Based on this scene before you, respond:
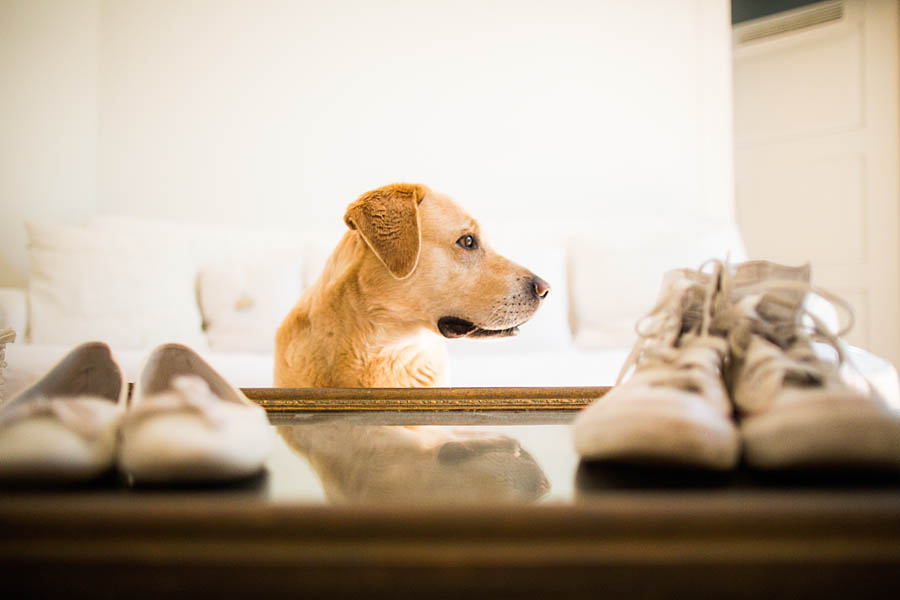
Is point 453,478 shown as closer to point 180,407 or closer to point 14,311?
point 180,407

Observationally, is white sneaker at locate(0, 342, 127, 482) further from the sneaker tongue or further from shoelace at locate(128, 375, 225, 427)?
the sneaker tongue

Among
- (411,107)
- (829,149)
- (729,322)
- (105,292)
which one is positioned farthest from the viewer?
(829,149)

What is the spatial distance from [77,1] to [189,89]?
2.29ft

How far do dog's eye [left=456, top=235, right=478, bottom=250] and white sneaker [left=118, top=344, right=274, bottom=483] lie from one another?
0.73m

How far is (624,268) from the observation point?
230 centimetres

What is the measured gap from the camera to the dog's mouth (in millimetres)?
1150

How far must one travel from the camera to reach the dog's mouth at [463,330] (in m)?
1.15

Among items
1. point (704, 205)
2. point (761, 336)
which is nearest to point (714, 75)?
point (704, 205)

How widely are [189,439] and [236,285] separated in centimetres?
191

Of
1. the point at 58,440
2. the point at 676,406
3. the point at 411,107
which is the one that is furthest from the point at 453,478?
the point at 411,107

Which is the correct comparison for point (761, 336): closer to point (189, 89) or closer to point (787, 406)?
point (787, 406)

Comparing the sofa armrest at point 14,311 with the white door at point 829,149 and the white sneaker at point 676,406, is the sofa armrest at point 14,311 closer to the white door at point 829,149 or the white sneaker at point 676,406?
the white sneaker at point 676,406

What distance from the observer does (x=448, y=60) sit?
3.18m

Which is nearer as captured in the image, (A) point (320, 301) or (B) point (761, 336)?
(B) point (761, 336)
